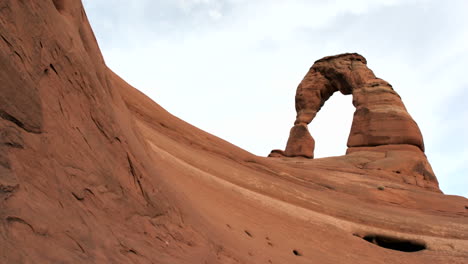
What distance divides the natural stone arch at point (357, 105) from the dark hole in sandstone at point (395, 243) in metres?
12.1

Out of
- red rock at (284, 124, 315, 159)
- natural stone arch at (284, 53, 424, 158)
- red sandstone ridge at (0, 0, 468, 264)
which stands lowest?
red sandstone ridge at (0, 0, 468, 264)

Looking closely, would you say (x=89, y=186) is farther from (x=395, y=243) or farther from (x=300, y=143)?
(x=300, y=143)

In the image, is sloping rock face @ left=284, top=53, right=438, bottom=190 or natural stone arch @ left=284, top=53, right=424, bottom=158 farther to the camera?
natural stone arch @ left=284, top=53, right=424, bottom=158

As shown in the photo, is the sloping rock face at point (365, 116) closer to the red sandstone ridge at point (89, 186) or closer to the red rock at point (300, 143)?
the red rock at point (300, 143)

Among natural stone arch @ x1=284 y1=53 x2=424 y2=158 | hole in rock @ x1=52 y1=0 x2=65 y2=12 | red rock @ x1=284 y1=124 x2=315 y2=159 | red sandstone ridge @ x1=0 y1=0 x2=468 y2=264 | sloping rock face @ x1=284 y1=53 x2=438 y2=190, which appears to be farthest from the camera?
red rock @ x1=284 y1=124 x2=315 y2=159

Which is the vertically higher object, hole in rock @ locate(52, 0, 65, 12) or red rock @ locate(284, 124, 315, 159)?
red rock @ locate(284, 124, 315, 159)

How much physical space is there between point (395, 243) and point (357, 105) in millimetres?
14389

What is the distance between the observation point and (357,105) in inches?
878

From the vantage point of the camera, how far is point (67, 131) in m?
3.09

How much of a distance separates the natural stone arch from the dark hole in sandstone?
12064mm

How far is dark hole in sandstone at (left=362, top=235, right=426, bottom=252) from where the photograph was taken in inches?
339

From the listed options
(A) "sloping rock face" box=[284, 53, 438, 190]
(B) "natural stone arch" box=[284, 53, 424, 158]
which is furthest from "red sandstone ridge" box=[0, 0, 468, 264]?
(B) "natural stone arch" box=[284, 53, 424, 158]

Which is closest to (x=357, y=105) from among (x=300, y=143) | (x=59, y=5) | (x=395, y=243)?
(x=300, y=143)

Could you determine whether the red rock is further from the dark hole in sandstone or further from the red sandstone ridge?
the red sandstone ridge
